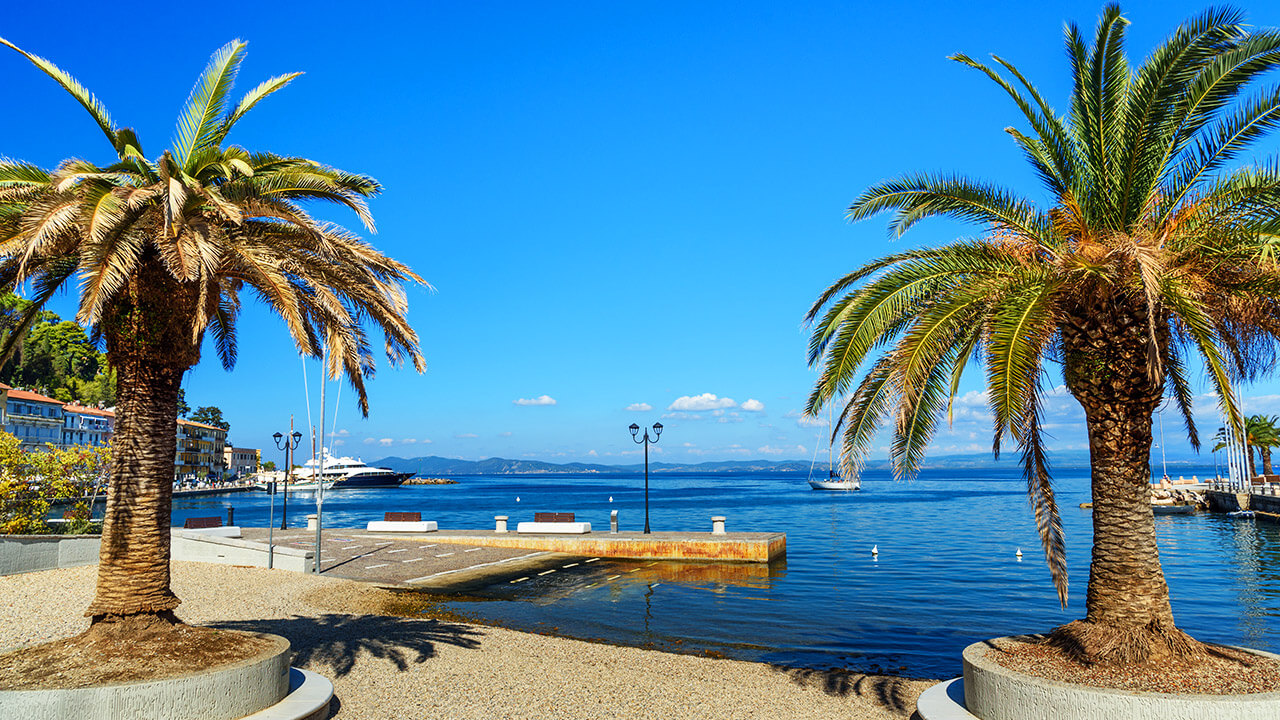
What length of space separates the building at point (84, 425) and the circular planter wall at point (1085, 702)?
92.4 meters

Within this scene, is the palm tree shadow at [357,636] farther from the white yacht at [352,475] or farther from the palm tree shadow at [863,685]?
the white yacht at [352,475]

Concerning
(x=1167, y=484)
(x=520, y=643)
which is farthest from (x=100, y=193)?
(x=1167, y=484)

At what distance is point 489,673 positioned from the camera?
11062 mm

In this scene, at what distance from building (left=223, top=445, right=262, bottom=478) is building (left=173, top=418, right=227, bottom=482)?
10.1 m

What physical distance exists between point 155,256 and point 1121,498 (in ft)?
38.2

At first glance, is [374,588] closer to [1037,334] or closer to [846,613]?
[846,613]

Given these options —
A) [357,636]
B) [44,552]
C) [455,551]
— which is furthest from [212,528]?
[357,636]

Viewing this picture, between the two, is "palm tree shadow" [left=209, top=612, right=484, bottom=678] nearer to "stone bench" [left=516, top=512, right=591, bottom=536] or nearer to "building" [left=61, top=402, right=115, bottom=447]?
"stone bench" [left=516, top=512, right=591, bottom=536]

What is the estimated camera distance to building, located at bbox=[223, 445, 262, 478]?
16250 centimetres

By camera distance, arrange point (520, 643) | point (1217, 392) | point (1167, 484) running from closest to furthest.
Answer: point (1217, 392), point (520, 643), point (1167, 484)

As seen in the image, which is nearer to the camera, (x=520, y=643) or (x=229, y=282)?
(x=229, y=282)

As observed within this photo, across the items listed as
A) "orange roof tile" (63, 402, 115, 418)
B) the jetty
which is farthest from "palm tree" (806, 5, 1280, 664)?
"orange roof tile" (63, 402, 115, 418)

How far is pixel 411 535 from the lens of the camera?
3144 centimetres

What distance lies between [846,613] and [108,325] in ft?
60.3
